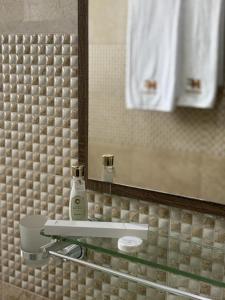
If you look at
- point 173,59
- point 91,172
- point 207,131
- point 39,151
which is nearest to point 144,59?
point 173,59

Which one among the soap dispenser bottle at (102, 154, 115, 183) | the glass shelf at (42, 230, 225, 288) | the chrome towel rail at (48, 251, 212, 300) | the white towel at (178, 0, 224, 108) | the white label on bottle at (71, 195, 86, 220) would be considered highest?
the white towel at (178, 0, 224, 108)

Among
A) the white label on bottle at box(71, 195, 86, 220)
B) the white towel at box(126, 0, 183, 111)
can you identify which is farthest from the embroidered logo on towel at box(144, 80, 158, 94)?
the white label on bottle at box(71, 195, 86, 220)

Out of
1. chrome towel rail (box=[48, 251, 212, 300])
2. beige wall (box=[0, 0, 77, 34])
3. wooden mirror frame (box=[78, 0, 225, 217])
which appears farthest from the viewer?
beige wall (box=[0, 0, 77, 34])

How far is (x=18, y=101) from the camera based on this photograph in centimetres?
127

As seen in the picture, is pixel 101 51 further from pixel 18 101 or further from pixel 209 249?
pixel 209 249

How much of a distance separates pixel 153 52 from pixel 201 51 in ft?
0.35

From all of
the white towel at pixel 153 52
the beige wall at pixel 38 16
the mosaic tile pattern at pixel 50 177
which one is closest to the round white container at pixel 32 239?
the mosaic tile pattern at pixel 50 177

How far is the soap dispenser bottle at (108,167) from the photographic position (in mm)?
1104

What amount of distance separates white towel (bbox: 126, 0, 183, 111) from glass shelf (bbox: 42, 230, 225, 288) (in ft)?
0.99

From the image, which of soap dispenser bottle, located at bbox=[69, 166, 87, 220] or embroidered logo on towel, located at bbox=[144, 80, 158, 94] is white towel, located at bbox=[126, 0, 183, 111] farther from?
soap dispenser bottle, located at bbox=[69, 166, 87, 220]

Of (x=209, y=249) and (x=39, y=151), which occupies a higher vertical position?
(x=39, y=151)

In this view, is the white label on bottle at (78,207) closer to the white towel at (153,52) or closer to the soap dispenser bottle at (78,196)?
the soap dispenser bottle at (78,196)

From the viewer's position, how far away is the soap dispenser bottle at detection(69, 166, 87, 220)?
1.08 meters

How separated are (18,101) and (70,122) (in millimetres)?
190
